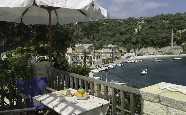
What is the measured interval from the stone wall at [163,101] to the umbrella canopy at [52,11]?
1670 millimetres

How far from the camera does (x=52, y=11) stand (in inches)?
314

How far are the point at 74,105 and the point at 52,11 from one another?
3.42 m

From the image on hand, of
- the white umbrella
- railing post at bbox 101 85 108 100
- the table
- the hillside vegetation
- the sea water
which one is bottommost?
the sea water

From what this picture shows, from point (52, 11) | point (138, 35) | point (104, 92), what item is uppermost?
point (138, 35)

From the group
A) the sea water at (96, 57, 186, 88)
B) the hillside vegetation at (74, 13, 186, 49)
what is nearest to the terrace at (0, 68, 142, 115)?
the sea water at (96, 57, 186, 88)

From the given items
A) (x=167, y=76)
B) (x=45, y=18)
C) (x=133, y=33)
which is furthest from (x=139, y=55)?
(x=45, y=18)

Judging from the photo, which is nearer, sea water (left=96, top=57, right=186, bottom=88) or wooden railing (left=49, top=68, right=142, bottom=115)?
wooden railing (left=49, top=68, right=142, bottom=115)

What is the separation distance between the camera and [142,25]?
6900 inches

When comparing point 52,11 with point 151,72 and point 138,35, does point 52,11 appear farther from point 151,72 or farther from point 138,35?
point 138,35

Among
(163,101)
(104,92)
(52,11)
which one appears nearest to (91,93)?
(104,92)

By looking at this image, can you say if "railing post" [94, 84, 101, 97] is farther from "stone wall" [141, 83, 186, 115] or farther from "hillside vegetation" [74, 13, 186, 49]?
"hillside vegetation" [74, 13, 186, 49]

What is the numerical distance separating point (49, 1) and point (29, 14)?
319 cm

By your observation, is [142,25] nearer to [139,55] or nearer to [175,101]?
[139,55]

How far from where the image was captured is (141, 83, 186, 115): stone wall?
12.8 feet
